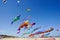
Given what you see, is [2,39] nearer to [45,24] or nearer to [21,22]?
[21,22]

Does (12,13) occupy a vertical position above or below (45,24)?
above

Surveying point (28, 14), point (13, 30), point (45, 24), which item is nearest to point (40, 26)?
point (45, 24)

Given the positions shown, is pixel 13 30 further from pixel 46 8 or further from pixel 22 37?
pixel 46 8

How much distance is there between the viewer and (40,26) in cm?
233

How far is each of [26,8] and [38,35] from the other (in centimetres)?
47

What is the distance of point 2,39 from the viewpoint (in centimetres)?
232

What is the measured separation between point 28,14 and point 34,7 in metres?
0.15

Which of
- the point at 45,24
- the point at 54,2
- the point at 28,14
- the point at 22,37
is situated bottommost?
the point at 22,37

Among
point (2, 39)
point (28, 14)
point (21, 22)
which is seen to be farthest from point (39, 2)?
point (2, 39)

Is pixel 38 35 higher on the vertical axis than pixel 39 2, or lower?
lower

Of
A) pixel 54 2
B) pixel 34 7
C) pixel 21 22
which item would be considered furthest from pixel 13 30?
pixel 54 2

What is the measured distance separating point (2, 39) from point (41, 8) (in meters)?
0.80

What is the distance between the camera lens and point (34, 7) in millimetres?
2371

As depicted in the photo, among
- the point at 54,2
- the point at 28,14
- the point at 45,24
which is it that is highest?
the point at 54,2
